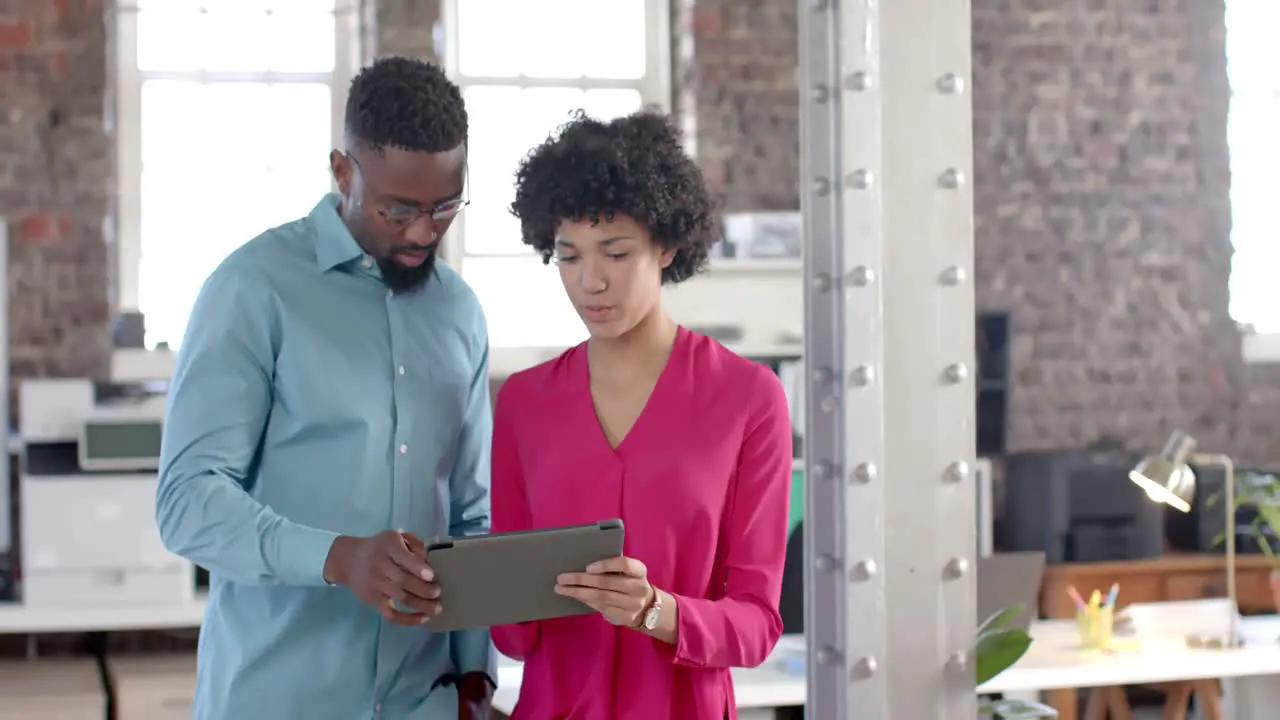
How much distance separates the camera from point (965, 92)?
110 cm

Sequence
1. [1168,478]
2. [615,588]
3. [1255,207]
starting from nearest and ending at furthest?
[615,588] → [1168,478] → [1255,207]

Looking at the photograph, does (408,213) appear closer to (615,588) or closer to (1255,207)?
(615,588)

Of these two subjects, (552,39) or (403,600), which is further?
(552,39)

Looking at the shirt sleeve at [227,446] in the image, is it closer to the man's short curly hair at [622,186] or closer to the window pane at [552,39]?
the man's short curly hair at [622,186]

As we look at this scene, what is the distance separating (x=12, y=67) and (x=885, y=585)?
4900 millimetres

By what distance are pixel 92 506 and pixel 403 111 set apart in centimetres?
327

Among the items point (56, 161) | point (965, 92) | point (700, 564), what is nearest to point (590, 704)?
point (700, 564)

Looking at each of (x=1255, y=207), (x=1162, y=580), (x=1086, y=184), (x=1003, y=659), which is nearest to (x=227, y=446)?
(x=1003, y=659)

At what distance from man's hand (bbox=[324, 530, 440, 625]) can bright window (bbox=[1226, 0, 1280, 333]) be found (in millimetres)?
5785

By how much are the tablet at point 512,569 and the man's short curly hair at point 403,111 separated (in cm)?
48

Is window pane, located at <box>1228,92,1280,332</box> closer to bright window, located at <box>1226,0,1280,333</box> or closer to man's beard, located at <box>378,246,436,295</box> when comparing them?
bright window, located at <box>1226,0,1280,333</box>

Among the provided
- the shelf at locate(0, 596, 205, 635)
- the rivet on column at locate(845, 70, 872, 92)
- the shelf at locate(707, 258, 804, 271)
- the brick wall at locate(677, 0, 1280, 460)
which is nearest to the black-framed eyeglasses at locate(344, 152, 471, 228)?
the rivet on column at locate(845, 70, 872, 92)

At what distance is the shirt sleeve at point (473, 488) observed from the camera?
168 cm

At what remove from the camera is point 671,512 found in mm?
1429
